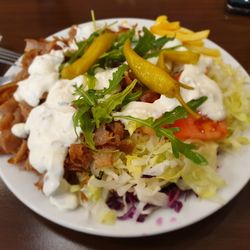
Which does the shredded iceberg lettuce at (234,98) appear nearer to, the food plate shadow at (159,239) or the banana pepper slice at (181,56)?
the banana pepper slice at (181,56)

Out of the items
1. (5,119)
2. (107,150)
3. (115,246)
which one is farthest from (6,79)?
(115,246)

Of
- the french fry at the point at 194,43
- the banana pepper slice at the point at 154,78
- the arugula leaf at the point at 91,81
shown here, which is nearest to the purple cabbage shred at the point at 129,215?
the banana pepper slice at the point at 154,78

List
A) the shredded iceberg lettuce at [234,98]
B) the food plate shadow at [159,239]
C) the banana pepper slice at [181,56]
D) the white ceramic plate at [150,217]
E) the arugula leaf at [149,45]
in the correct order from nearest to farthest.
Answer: the white ceramic plate at [150,217], the food plate shadow at [159,239], the shredded iceberg lettuce at [234,98], the banana pepper slice at [181,56], the arugula leaf at [149,45]

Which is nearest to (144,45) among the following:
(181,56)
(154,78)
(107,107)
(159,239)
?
(181,56)

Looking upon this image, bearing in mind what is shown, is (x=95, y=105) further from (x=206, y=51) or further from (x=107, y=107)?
(x=206, y=51)

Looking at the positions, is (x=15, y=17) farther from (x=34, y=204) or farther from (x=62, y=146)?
(x=34, y=204)

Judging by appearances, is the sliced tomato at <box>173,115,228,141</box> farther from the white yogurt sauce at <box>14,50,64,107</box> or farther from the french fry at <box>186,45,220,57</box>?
the white yogurt sauce at <box>14,50,64,107</box>

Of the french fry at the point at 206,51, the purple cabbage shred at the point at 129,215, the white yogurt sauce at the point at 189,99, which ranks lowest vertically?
the purple cabbage shred at the point at 129,215
